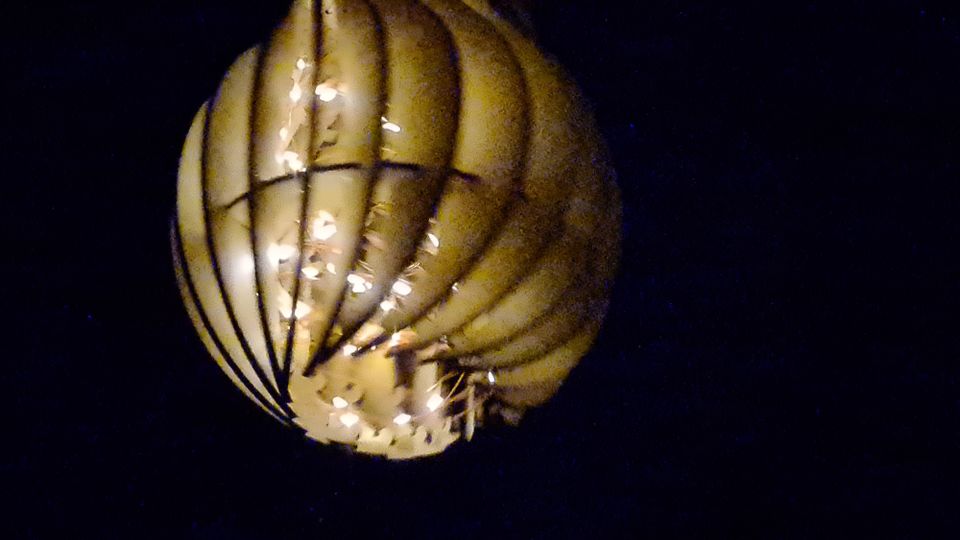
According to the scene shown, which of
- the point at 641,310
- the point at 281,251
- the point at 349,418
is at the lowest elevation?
the point at 641,310

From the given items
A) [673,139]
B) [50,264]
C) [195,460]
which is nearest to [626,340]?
[673,139]

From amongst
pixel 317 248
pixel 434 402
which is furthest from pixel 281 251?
pixel 434 402

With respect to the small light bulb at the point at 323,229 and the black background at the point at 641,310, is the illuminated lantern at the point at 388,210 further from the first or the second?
the black background at the point at 641,310

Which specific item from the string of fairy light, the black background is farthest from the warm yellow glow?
the black background

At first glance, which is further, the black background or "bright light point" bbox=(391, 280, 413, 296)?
the black background

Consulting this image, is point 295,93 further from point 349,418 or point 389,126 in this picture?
point 349,418

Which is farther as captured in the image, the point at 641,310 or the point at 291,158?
the point at 641,310

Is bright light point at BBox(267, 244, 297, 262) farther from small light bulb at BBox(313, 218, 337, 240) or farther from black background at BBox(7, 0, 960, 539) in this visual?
black background at BBox(7, 0, 960, 539)

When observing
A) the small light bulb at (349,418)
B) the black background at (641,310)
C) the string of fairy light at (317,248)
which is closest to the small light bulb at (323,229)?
the string of fairy light at (317,248)
